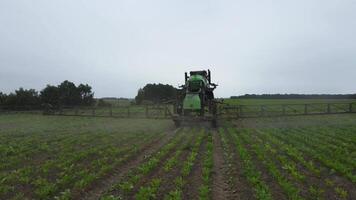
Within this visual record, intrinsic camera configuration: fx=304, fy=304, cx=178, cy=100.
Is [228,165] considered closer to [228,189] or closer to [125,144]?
[228,189]

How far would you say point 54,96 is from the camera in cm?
6712

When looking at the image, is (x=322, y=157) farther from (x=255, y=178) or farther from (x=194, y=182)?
(x=194, y=182)

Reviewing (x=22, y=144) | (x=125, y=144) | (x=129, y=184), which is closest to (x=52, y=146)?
(x=22, y=144)

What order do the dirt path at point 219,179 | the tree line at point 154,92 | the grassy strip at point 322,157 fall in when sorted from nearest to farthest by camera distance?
the dirt path at point 219,179
the grassy strip at point 322,157
the tree line at point 154,92

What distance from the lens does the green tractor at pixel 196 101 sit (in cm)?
2306

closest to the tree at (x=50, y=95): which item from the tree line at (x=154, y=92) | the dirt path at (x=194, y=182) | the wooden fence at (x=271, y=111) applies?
the tree line at (x=154, y=92)

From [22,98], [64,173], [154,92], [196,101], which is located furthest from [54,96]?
[64,173]

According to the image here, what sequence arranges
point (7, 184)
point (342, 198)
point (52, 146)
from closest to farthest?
point (342, 198) < point (7, 184) < point (52, 146)

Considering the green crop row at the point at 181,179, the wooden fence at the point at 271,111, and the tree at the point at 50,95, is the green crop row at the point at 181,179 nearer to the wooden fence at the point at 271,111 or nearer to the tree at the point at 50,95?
the wooden fence at the point at 271,111

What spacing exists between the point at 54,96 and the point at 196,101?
5206 centimetres

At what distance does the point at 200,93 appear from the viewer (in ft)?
81.4

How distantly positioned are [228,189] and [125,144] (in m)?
7.95

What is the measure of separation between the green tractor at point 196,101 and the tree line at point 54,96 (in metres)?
35.5

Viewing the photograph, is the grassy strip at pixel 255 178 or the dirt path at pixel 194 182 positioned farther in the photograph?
the dirt path at pixel 194 182
